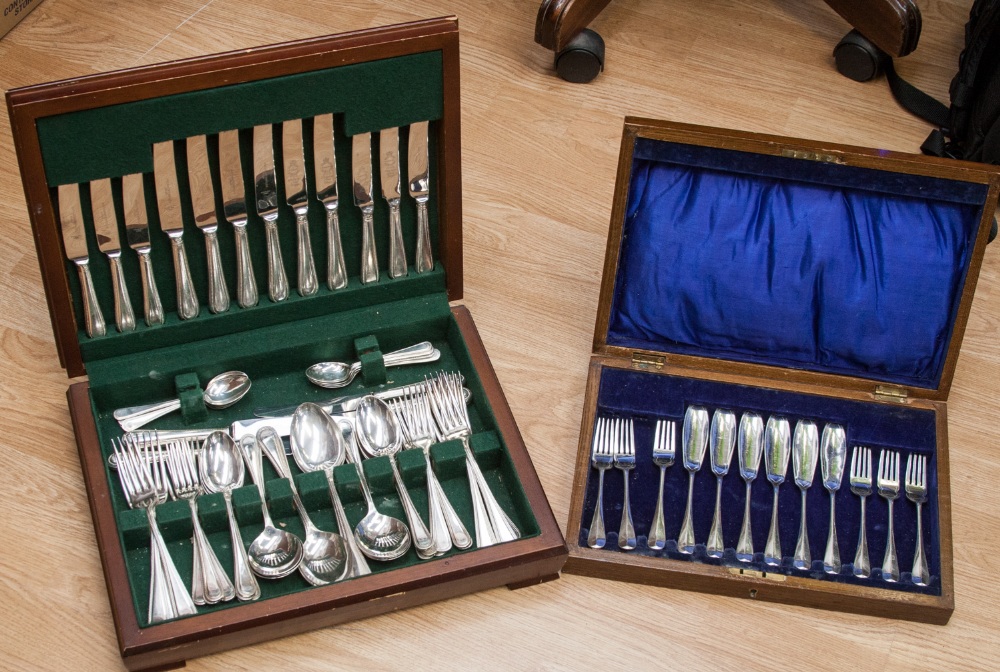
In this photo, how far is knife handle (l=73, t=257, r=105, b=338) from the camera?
1.66m

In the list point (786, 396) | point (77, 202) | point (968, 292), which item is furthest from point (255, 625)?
point (968, 292)

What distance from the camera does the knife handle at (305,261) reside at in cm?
174

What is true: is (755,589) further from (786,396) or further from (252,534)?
(252,534)

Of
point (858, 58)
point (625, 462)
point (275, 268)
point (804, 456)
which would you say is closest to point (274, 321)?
point (275, 268)

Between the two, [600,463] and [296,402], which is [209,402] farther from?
[600,463]

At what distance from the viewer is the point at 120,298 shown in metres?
1.70

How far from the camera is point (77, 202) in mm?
1598

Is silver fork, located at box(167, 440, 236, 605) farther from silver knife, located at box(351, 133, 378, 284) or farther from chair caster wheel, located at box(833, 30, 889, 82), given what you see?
chair caster wheel, located at box(833, 30, 889, 82)

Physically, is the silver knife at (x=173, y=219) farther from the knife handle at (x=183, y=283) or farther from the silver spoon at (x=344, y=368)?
the silver spoon at (x=344, y=368)

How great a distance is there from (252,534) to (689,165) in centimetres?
Result: 76

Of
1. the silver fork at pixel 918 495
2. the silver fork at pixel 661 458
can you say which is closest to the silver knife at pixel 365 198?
the silver fork at pixel 661 458

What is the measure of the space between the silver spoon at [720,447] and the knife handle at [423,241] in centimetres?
46

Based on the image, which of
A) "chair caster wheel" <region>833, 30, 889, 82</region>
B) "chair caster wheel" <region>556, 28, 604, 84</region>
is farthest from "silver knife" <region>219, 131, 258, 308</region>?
"chair caster wheel" <region>833, 30, 889, 82</region>

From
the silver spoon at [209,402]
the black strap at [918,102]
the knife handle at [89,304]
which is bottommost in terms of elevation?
the silver spoon at [209,402]
